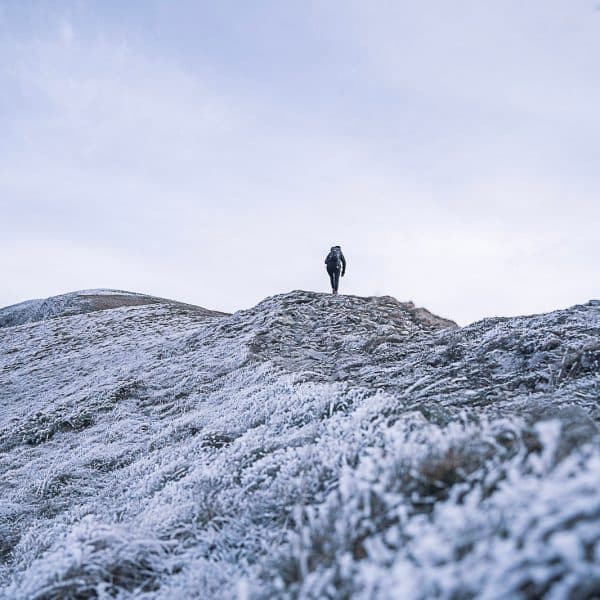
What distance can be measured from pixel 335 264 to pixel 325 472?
2219 cm

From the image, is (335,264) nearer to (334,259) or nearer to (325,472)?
(334,259)

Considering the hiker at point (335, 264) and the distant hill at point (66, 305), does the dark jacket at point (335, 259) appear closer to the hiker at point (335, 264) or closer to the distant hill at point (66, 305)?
the hiker at point (335, 264)

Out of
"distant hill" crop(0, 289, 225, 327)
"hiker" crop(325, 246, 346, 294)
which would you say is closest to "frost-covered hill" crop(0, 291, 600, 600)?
"hiker" crop(325, 246, 346, 294)

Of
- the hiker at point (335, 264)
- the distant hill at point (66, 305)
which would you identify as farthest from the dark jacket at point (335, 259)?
the distant hill at point (66, 305)

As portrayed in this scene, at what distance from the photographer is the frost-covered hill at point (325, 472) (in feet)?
8.65

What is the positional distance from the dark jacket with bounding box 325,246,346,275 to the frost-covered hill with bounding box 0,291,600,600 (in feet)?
27.5

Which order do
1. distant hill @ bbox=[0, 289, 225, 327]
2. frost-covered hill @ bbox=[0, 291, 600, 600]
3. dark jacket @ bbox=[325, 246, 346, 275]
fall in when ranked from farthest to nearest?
distant hill @ bbox=[0, 289, 225, 327] < dark jacket @ bbox=[325, 246, 346, 275] < frost-covered hill @ bbox=[0, 291, 600, 600]

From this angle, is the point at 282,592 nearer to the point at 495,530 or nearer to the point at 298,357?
the point at 495,530

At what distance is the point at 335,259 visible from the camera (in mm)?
27062

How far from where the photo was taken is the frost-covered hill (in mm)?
2637

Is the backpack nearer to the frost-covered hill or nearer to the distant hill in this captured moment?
the frost-covered hill

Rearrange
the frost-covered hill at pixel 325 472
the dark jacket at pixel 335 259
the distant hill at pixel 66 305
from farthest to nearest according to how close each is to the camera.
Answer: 1. the distant hill at pixel 66 305
2. the dark jacket at pixel 335 259
3. the frost-covered hill at pixel 325 472

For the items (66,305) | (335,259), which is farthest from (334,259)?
(66,305)

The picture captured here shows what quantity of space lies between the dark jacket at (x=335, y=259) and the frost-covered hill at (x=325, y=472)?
8367 mm
